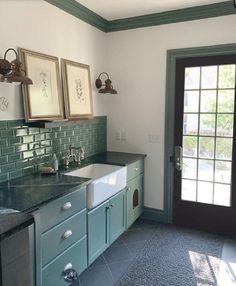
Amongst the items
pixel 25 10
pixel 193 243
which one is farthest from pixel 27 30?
pixel 193 243

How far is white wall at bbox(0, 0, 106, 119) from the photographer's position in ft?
7.51

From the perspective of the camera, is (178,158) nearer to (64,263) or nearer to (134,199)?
(134,199)

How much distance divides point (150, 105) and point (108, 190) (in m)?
1.43

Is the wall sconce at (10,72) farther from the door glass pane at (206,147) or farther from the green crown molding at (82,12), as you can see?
the door glass pane at (206,147)

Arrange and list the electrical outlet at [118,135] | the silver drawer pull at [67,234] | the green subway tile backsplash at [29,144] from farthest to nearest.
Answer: the electrical outlet at [118,135]
the green subway tile backsplash at [29,144]
the silver drawer pull at [67,234]

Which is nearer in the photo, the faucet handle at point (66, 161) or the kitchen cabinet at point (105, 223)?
the kitchen cabinet at point (105, 223)

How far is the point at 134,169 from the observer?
333 cm

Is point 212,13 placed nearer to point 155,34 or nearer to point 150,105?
point 155,34

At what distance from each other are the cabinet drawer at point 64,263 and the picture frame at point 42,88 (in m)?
1.20

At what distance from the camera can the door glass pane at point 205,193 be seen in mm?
3350

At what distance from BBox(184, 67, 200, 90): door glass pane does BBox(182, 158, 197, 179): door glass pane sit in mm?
924

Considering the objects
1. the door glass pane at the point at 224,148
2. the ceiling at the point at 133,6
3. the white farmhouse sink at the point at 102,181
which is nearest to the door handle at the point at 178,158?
the door glass pane at the point at 224,148

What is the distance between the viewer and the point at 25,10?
7.99ft

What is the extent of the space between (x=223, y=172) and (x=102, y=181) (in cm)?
162
